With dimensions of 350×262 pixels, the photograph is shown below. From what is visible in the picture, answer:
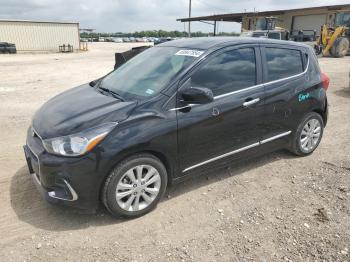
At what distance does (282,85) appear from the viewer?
13.5 ft

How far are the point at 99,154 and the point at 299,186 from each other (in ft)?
8.25

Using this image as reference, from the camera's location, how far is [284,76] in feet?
13.8

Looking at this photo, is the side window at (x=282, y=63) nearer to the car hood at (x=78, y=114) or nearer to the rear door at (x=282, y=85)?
the rear door at (x=282, y=85)

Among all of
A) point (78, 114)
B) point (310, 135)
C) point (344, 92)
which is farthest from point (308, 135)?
point (344, 92)

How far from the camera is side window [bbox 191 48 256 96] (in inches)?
138

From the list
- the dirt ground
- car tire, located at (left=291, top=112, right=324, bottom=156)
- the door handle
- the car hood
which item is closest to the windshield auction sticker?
the door handle

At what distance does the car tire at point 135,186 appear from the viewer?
9.86 ft

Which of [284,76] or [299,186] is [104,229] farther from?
[284,76]

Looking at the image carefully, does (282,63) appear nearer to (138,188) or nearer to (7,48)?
(138,188)

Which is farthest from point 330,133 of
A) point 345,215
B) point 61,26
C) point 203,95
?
point 61,26

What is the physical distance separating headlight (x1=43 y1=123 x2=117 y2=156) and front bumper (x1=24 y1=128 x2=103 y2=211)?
6 centimetres

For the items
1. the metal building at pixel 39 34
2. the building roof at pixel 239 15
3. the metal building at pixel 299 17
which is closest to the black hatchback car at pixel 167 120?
the metal building at pixel 299 17

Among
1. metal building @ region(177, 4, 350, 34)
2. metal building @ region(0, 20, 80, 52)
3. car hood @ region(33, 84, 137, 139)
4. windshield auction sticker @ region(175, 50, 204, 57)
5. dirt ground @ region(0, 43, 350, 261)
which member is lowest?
dirt ground @ region(0, 43, 350, 261)

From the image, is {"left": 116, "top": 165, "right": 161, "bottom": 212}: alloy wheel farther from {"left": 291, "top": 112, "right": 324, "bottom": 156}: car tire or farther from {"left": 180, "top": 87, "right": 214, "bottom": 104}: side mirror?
{"left": 291, "top": 112, "right": 324, "bottom": 156}: car tire
